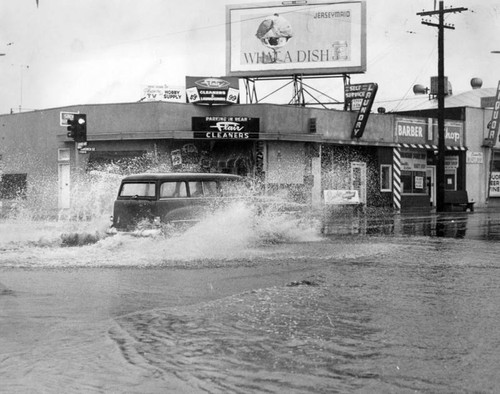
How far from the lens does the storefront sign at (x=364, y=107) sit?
1278 inches

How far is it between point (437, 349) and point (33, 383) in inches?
122

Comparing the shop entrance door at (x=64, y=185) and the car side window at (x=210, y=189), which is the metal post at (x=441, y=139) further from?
the car side window at (x=210, y=189)

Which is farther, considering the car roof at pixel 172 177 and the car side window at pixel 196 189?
the car side window at pixel 196 189

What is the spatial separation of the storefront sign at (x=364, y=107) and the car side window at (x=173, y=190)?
19.9 meters

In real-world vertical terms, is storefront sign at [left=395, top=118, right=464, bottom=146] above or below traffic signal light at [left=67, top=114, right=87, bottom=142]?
above

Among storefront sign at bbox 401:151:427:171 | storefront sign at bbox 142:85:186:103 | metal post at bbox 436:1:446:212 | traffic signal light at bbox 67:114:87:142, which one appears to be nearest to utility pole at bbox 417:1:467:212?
metal post at bbox 436:1:446:212

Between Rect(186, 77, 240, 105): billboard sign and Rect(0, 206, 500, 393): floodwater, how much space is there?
703 inches

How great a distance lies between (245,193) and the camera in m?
15.1

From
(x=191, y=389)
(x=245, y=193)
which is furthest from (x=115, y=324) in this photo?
(x=245, y=193)

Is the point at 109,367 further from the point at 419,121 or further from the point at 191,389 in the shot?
the point at 419,121

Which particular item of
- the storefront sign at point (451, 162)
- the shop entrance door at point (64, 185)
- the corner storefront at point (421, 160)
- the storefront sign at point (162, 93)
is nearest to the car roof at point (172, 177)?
the shop entrance door at point (64, 185)

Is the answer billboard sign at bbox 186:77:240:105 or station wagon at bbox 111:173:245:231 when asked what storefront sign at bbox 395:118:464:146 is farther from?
station wagon at bbox 111:173:245:231

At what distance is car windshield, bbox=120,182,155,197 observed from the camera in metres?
14.1

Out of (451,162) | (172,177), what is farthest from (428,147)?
(172,177)
